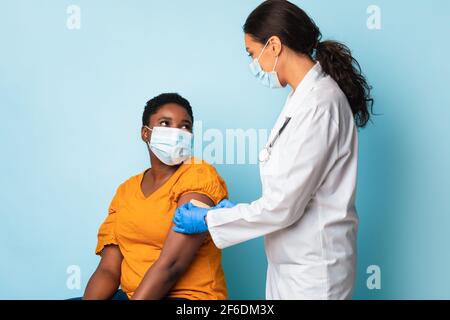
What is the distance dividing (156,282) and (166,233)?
0.14 meters

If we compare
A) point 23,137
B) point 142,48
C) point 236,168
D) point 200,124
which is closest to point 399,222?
point 236,168

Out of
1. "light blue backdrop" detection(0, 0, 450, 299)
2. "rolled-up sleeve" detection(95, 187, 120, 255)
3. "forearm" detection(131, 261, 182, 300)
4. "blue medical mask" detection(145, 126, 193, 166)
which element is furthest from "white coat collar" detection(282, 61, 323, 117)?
"light blue backdrop" detection(0, 0, 450, 299)

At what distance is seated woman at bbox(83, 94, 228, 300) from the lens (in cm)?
177

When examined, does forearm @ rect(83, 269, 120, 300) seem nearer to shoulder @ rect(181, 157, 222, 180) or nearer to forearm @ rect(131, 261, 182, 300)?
forearm @ rect(131, 261, 182, 300)

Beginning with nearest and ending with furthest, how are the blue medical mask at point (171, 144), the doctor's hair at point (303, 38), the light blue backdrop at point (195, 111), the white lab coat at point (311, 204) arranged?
the white lab coat at point (311, 204) < the doctor's hair at point (303, 38) < the blue medical mask at point (171, 144) < the light blue backdrop at point (195, 111)

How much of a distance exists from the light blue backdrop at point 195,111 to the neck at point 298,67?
0.79 metres

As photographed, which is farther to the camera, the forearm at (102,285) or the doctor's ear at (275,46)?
the forearm at (102,285)

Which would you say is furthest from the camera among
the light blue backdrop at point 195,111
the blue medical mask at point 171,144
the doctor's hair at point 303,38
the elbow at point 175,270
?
the light blue backdrop at point 195,111

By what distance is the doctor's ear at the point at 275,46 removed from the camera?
1.66 m

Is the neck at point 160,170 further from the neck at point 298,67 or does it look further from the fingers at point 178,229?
the neck at point 298,67

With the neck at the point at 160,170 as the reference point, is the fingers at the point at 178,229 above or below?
below

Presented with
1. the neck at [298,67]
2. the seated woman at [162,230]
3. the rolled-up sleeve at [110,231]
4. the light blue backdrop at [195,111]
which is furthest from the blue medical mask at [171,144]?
the light blue backdrop at [195,111]

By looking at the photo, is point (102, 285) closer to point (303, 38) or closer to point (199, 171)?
point (199, 171)
